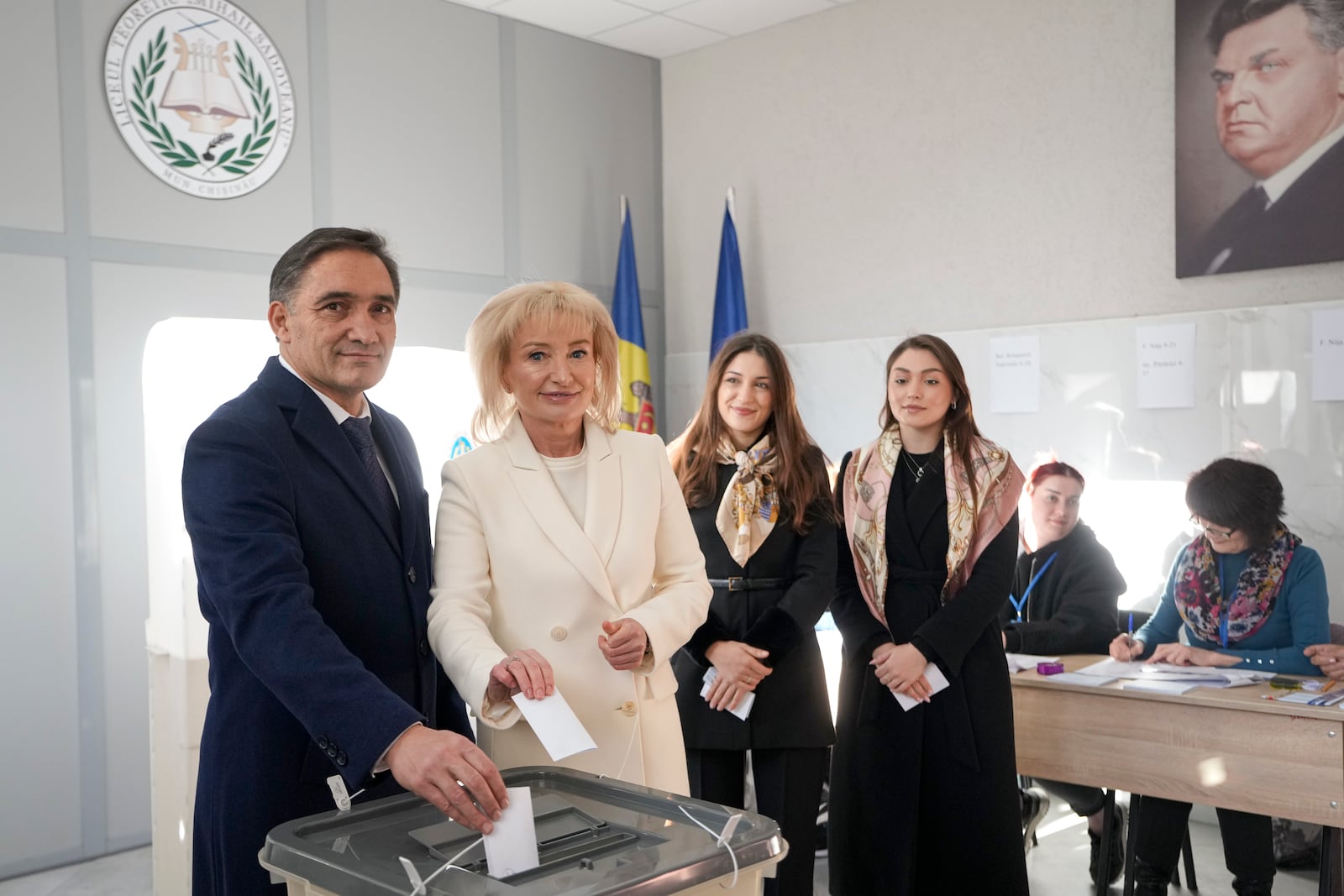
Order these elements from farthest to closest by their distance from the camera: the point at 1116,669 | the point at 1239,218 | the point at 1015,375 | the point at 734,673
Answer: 1. the point at 1015,375
2. the point at 1239,218
3. the point at 1116,669
4. the point at 734,673

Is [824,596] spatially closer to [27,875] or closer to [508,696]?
[508,696]

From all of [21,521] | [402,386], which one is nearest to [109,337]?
[21,521]

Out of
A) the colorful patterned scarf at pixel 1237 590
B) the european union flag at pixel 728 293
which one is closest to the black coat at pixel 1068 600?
the colorful patterned scarf at pixel 1237 590

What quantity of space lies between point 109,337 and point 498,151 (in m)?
2.02

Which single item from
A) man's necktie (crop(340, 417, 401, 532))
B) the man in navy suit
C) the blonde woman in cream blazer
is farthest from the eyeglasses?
man's necktie (crop(340, 417, 401, 532))

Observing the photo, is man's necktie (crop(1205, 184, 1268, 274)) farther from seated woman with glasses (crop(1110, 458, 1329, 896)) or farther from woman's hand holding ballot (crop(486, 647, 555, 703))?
woman's hand holding ballot (crop(486, 647, 555, 703))

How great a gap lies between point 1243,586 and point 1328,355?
1.12m

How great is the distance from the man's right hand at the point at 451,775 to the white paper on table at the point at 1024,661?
2.27 meters

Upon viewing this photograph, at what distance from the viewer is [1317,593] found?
10.9 ft

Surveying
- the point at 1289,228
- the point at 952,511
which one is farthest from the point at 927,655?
the point at 1289,228

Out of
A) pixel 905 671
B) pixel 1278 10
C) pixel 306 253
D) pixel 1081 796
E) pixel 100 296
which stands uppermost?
pixel 1278 10

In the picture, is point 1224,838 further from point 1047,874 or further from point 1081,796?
point 1047,874

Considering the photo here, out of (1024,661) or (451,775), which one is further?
(1024,661)

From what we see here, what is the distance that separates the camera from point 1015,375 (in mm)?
4840
